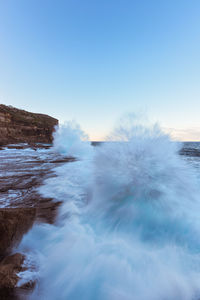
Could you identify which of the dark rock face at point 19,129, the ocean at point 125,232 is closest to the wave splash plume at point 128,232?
the ocean at point 125,232

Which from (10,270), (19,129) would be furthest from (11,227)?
(19,129)

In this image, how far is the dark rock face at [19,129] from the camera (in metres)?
25.4

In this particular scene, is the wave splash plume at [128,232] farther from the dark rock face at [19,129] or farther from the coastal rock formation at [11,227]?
the dark rock face at [19,129]

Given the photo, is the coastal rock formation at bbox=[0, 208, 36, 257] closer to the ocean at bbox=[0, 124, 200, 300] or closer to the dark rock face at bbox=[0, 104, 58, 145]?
the ocean at bbox=[0, 124, 200, 300]

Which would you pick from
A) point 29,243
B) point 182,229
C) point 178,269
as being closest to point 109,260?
point 178,269

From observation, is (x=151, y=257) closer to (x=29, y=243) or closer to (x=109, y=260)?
(x=109, y=260)

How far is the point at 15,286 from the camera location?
3.68 ft

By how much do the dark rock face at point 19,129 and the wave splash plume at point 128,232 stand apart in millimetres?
25324

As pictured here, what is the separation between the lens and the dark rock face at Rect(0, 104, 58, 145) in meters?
25.4

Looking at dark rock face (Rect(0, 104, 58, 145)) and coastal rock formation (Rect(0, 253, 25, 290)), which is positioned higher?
dark rock face (Rect(0, 104, 58, 145))

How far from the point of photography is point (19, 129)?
29219 millimetres

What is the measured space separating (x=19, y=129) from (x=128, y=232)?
109 ft

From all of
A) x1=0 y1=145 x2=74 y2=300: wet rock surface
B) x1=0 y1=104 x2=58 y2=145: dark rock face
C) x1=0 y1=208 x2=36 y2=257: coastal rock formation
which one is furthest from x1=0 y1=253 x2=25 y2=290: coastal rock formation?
x1=0 y1=104 x2=58 y2=145: dark rock face

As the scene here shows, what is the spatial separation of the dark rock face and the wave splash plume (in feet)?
83.1
